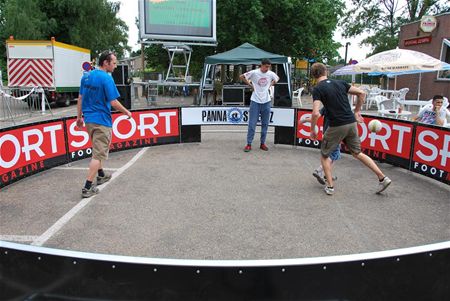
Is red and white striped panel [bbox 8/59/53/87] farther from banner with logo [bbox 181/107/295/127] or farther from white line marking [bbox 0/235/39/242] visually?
white line marking [bbox 0/235/39/242]

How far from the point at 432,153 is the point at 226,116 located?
180 inches

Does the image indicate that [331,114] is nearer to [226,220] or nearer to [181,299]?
[226,220]

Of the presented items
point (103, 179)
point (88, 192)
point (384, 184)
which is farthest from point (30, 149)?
point (384, 184)

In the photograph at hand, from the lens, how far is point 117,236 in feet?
13.5

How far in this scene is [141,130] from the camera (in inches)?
331

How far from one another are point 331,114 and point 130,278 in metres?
4.20

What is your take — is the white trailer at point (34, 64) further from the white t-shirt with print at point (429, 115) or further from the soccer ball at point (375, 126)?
the white t-shirt with print at point (429, 115)

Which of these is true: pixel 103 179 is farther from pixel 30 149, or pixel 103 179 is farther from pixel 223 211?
pixel 223 211

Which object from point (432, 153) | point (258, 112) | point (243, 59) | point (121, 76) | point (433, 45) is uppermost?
point (433, 45)

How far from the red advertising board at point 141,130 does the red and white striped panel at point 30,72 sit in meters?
9.98

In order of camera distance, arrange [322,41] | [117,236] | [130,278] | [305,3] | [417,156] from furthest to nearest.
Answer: [322,41] < [305,3] < [417,156] < [117,236] < [130,278]

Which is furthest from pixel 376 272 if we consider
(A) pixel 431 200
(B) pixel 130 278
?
(A) pixel 431 200

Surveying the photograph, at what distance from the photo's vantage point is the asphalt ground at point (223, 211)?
156 inches

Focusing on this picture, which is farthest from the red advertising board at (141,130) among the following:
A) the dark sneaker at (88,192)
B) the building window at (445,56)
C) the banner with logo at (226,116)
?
the building window at (445,56)
